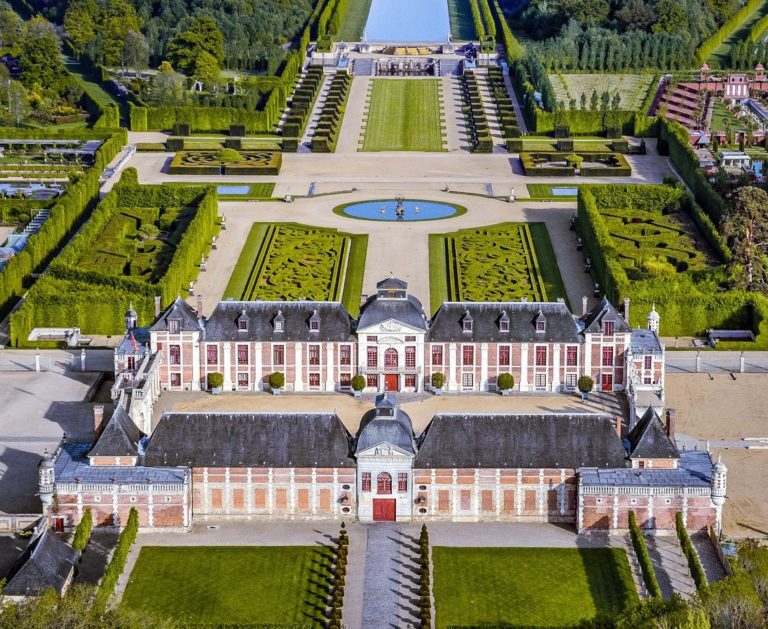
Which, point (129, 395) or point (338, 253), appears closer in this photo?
point (129, 395)

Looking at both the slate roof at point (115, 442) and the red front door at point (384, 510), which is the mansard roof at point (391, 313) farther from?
the slate roof at point (115, 442)

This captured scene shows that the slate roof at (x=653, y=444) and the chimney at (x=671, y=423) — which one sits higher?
the slate roof at (x=653, y=444)

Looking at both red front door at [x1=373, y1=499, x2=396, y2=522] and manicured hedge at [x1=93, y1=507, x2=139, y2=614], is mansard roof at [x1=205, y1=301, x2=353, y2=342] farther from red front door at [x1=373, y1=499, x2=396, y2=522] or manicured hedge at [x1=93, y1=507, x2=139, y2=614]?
manicured hedge at [x1=93, y1=507, x2=139, y2=614]

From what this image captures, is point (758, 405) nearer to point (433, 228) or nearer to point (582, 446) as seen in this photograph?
point (582, 446)

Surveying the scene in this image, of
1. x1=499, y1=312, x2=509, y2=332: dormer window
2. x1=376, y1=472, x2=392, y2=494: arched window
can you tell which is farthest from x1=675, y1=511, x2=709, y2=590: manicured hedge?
x1=499, y1=312, x2=509, y2=332: dormer window

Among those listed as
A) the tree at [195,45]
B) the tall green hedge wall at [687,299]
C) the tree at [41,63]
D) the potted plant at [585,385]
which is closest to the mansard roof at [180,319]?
the potted plant at [585,385]

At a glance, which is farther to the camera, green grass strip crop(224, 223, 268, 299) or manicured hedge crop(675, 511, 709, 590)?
green grass strip crop(224, 223, 268, 299)

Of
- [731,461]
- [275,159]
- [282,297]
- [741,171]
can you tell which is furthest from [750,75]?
[731,461]
